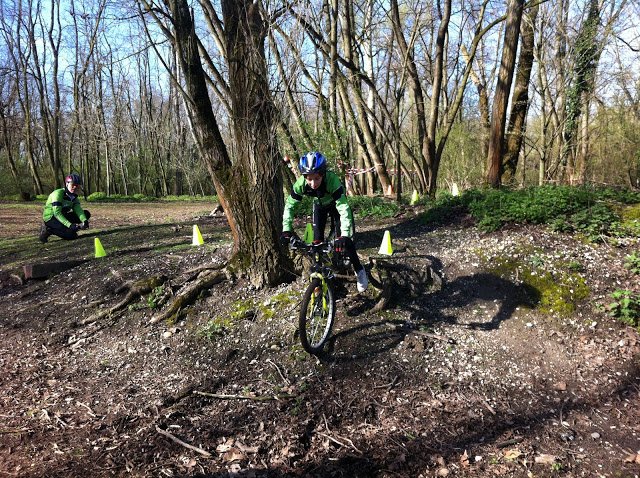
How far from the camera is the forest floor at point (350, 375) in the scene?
3.23 m

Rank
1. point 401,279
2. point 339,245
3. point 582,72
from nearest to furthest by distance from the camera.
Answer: point 339,245 < point 401,279 < point 582,72

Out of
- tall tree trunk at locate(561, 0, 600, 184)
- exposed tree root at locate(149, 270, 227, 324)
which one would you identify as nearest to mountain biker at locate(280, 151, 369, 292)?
exposed tree root at locate(149, 270, 227, 324)

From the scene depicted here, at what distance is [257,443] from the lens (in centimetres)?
338

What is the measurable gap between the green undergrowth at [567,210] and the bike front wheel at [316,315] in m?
3.31

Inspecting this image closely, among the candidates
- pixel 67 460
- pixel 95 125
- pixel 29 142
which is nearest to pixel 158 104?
pixel 95 125

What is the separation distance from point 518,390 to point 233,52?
498 centimetres

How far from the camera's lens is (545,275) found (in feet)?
17.1

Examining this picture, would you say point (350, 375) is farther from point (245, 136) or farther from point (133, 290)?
point (133, 290)

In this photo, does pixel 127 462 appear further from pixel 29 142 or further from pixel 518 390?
pixel 29 142

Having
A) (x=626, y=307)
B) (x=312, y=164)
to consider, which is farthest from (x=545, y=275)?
(x=312, y=164)

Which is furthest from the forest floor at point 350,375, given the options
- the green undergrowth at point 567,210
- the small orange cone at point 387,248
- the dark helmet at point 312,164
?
the dark helmet at point 312,164

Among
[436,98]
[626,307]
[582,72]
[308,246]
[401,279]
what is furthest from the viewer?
[582,72]

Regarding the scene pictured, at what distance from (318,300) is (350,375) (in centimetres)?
84

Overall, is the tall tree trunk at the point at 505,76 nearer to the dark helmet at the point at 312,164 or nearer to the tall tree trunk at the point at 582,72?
the tall tree trunk at the point at 582,72
